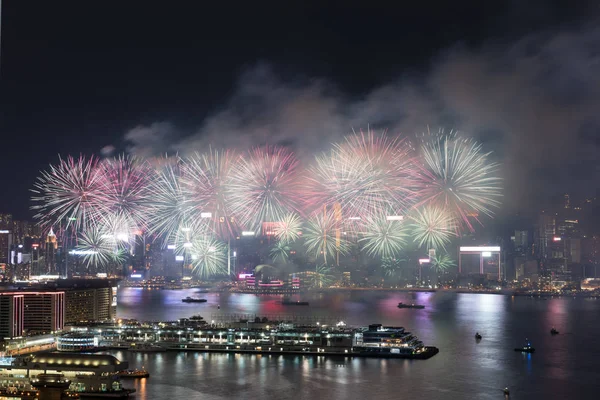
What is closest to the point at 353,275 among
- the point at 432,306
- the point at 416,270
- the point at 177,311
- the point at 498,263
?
the point at 416,270

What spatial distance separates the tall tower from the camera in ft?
122

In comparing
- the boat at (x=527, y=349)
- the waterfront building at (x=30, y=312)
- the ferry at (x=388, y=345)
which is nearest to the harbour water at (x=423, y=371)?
the boat at (x=527, y=349)

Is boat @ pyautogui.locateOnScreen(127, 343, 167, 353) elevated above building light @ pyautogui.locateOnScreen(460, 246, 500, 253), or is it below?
below

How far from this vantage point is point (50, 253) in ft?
124

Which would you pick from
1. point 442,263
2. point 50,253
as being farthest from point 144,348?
point 442,263

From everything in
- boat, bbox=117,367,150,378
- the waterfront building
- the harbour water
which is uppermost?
the waterfront building

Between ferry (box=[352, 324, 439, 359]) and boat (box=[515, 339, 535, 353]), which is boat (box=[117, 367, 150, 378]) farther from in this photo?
boat (box=[515, 339, 535, 353])

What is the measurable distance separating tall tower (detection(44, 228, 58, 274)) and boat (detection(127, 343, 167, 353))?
22.0 metres

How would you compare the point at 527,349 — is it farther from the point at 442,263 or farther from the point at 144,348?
the point at 442,263

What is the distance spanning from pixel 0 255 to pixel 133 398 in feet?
88.2

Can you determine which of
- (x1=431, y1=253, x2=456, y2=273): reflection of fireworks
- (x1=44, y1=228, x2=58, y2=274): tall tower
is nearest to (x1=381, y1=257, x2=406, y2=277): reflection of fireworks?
(x1=431, y1=253, x2=456, y2=273): reflection of fireworks

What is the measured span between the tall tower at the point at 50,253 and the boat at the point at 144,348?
72.2 feet

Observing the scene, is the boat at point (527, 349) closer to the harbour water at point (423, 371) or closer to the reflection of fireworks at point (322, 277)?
the harbour water at point (423, 371)

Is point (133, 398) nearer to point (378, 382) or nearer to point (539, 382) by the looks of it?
point (378, 382)
